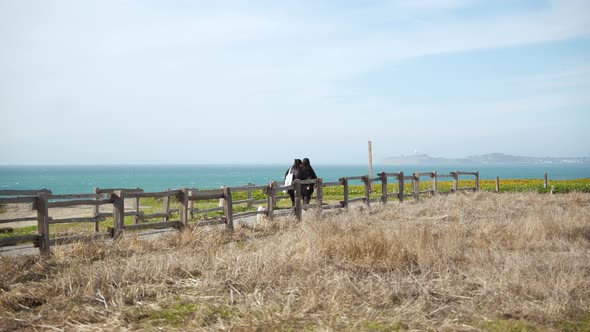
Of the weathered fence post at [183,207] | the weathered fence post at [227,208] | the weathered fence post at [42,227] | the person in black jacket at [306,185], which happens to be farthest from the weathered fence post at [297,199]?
the weathered fence post at [42,227]

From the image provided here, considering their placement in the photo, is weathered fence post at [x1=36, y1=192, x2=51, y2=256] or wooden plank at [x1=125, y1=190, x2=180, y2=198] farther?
wooden plank at [x1=125, y1=190, x2=180, y2=198]

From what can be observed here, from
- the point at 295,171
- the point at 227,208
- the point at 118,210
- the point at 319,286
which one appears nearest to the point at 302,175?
the point at 295,171

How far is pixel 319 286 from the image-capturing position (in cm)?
652

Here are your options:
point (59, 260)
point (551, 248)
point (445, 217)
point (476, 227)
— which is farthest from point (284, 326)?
point (445, 217)

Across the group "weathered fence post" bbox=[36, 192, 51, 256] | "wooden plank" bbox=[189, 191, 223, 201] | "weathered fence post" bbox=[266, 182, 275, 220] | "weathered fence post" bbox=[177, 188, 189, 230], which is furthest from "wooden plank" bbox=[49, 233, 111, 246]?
"weathered fence post" bbox=[266, 182, 275, 220]

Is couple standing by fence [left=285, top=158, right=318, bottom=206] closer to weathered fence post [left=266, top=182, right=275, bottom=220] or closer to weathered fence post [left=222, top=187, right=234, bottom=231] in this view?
weathered fence post [left=266, top=182, right=275, bottom=220]

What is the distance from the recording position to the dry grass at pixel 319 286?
18.6 ft

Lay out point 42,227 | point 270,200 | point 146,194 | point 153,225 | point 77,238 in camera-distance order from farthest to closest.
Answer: point 270,200, point 153,225, point 146,194, point 77,238, point 42,227

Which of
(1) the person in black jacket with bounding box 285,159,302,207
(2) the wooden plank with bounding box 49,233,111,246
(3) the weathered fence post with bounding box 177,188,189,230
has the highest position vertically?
(1) the person in black jacket with bounding box 285,159,302,207

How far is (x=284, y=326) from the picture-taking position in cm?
551

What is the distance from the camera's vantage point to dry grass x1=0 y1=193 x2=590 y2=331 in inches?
224

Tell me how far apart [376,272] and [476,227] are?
4.90m

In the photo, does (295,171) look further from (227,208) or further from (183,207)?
(183,207)

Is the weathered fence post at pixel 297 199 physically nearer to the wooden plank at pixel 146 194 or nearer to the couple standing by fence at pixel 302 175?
the couple standing by fence at pixel 302 175
